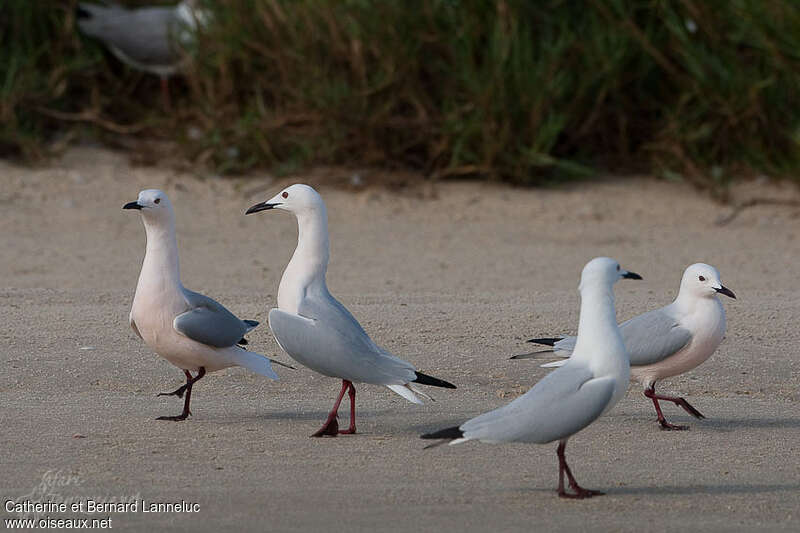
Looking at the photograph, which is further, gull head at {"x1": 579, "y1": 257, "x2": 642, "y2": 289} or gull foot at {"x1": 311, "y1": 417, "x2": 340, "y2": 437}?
gull foot at {"x1": 311, "y1": 417, "x2": 340, "y2": 437}

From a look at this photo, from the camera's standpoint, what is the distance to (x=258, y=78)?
10758 mm

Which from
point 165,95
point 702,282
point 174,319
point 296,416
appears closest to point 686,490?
point 702,282

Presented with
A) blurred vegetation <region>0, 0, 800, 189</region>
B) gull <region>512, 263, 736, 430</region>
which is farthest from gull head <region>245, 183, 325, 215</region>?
blurred vegetation <region>0, 0, 800, 189</region>

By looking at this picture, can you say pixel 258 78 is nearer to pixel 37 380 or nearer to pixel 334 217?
pixel 334 217

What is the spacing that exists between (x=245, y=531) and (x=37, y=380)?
200 cm

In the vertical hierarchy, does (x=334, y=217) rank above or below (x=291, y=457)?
below

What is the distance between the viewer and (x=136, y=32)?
1126 centimetres

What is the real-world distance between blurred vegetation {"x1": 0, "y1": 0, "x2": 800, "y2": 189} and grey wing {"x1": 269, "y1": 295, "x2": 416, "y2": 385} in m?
5.76

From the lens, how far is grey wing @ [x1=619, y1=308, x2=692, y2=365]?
4.85 meters

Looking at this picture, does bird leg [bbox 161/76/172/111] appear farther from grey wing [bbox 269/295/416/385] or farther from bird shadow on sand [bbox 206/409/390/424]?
grey wing [bbox 269/295/416/385]

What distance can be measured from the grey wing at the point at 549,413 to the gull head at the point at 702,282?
1166 mm

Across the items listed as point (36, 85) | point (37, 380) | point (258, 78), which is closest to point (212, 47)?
point (258, 78)

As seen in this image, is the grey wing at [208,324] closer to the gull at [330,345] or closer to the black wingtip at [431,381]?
the gull at [330,345]

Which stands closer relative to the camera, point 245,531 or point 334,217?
point 245,531
